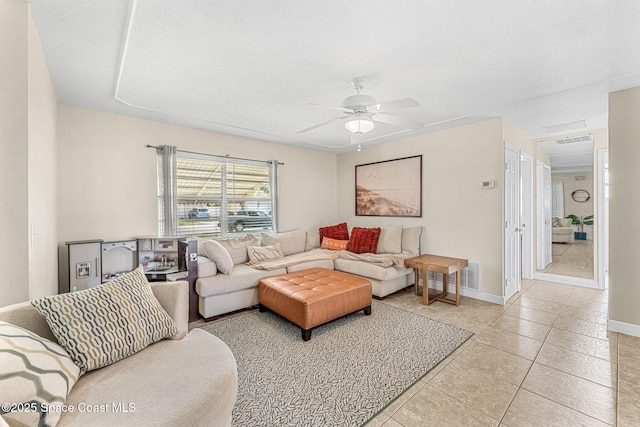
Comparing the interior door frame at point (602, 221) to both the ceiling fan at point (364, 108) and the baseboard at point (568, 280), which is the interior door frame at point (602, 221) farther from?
the ceiling fan at point (364, 108)

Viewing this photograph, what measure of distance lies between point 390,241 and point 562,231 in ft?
21.5

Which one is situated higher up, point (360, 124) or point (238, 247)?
point (360, 124)

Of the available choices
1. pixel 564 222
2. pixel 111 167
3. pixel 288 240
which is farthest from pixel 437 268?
pixel 564 222

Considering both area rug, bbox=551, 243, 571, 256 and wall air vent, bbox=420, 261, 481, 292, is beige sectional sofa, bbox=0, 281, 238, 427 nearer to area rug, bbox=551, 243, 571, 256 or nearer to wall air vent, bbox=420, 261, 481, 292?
wall air vent, bbox=420, 261, 481, 292

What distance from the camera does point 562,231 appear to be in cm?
772

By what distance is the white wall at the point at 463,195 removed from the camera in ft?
12.1

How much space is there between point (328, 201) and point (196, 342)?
4468 mm

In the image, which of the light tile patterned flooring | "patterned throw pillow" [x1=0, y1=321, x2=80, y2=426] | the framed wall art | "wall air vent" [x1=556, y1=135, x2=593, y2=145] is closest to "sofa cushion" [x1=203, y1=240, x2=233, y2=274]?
"patterned throw pillow" [x1=0, y1=321, x2=80, y2=426]

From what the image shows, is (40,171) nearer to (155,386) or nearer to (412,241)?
(155,386)

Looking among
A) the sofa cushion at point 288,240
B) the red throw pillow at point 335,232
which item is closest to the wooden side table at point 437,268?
the red throw pillow at point 335,232

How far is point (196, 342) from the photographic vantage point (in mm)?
1667

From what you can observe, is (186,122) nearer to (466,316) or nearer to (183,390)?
(183,390)

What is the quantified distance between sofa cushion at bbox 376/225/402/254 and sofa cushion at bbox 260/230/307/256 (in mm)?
1383

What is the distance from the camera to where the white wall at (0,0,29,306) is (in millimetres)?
1590
